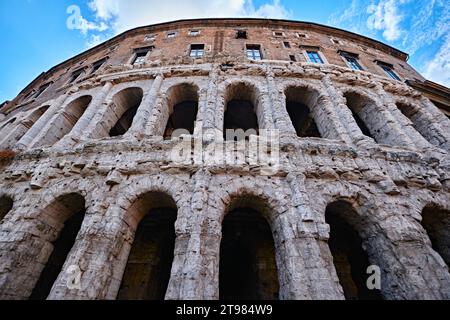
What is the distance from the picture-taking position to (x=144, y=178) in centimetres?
526

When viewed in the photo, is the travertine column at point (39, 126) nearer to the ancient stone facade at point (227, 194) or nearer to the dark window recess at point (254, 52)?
the ancient stone facade at point (227, 194)

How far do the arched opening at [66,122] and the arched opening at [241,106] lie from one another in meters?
5.92

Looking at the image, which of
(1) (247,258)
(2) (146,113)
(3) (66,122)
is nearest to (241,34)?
(2) (146,113)

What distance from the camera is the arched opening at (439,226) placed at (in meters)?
5.28

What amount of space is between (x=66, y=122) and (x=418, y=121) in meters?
13.9

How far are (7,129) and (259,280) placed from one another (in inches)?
499

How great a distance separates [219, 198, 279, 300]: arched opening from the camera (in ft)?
20.3

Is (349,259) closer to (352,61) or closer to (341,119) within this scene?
(341,119)

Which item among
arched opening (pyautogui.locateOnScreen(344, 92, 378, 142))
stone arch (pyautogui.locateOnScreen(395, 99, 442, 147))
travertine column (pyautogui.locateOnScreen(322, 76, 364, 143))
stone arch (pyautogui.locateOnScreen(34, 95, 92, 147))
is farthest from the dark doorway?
stone arch (pyautogui.locateOnScreen(395, 99, 442, 147))

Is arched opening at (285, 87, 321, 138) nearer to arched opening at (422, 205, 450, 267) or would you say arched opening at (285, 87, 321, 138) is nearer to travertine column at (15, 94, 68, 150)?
arched opening at (422, 205, 450, 267)

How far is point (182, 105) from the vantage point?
9.56 meters

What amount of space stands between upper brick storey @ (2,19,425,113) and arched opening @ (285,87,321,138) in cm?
208
